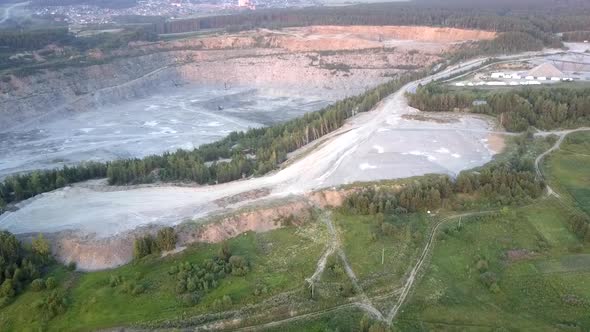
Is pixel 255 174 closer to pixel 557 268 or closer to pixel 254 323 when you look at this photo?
pixel 254 323

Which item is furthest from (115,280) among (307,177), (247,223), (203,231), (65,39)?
(65,39)

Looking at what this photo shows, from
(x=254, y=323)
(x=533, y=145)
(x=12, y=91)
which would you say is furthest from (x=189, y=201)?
(x=12, y=91)

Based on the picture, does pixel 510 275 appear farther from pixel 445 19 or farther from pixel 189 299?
pixel 445 19

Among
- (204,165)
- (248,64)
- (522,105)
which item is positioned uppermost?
(522,105)

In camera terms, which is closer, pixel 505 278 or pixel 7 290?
pixel 7 290

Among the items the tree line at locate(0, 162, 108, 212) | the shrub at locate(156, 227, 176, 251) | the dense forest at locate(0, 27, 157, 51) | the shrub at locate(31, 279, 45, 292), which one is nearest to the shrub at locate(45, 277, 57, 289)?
the shrub at locate(31, 279, 45, 292)

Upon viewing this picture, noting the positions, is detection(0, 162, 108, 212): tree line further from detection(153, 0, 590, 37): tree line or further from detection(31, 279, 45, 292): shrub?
detection(153, 0, 590, 37): tree line
